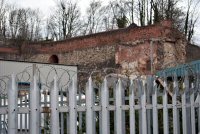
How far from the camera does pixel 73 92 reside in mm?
4035

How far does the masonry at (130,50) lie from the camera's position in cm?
2995

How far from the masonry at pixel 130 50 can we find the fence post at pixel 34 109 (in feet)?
74.7

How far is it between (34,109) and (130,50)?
2790 centimetres

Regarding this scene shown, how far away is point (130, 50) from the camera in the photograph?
3152cm

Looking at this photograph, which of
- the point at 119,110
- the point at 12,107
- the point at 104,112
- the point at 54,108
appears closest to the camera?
the point at 12,107

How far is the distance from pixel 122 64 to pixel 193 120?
26.1m

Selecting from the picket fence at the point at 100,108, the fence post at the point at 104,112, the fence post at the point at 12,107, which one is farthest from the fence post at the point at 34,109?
the fence post at the point at 104,112

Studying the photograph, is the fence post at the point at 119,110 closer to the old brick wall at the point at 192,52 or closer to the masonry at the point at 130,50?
the masonry at the point at 130,50

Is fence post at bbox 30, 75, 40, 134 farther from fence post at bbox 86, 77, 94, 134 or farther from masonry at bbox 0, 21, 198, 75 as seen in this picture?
masonry at bbox 0, 21, 198, 75

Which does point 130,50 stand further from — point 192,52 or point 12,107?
point 12,107

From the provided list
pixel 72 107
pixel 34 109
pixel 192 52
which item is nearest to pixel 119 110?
pixel 72 107

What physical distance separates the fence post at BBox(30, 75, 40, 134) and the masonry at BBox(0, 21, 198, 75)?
2276cm

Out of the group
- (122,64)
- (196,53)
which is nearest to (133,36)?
(122,64)

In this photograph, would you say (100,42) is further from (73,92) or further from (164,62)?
(73,92)
